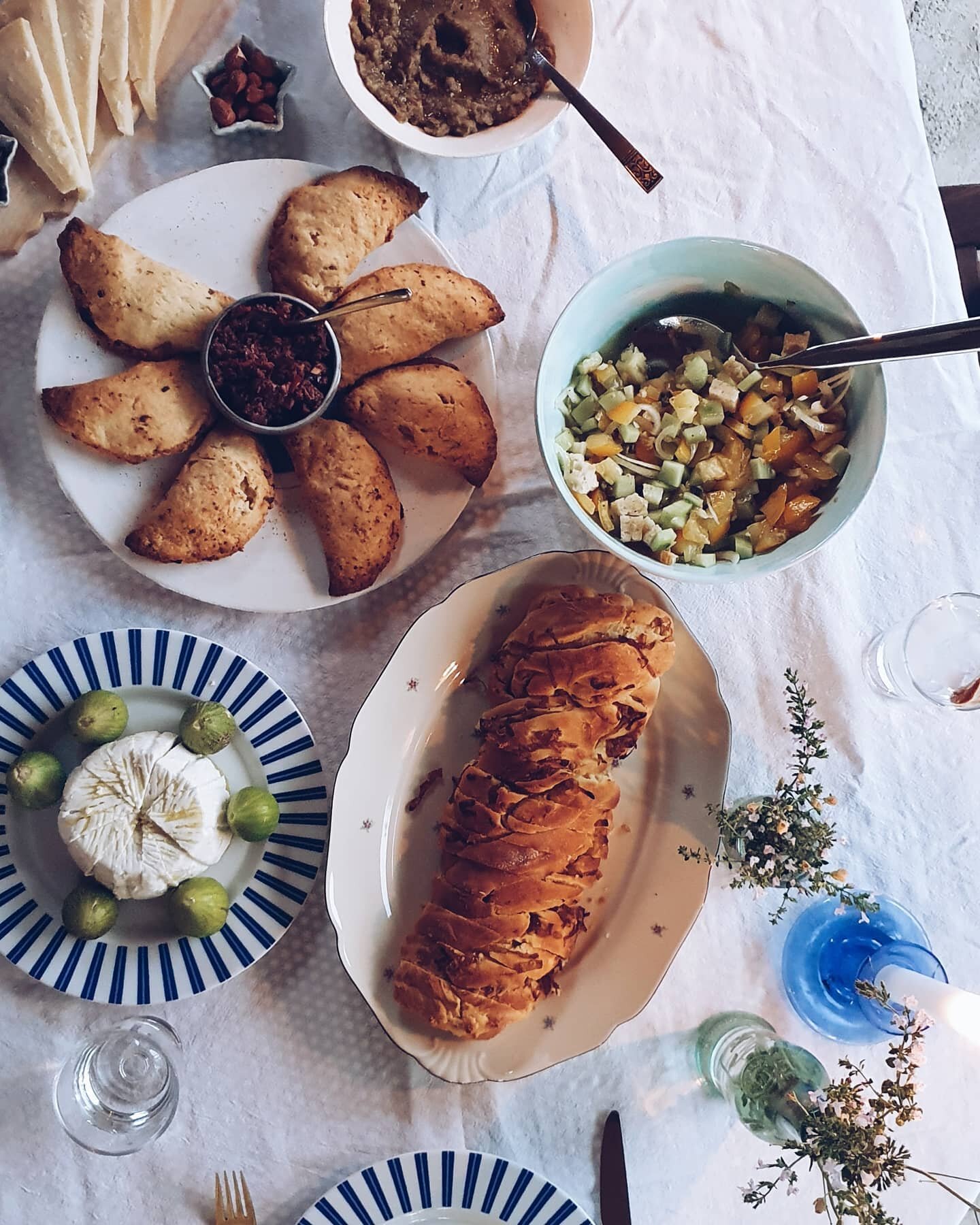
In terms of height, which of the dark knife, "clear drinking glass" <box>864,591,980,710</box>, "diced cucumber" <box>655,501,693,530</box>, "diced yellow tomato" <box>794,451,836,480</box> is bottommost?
the dark knife

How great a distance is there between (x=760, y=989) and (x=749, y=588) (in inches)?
A: 23.4

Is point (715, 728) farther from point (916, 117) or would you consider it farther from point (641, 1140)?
point (916, 117)

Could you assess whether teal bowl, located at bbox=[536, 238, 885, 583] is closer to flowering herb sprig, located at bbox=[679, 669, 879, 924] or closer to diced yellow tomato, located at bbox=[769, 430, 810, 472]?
diced yellow tomato, located at bbox=[769, 430, 810, 472]

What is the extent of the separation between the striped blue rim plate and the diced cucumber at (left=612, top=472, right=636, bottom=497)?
3.02 ft

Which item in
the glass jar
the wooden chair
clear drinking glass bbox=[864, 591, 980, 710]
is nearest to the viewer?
the glass jar

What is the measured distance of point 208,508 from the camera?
1.45 metres

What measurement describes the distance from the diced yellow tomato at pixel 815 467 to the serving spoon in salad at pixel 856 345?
12 centimetres

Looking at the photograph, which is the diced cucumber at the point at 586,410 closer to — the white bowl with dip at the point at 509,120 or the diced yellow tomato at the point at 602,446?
the diced yellow tomato at the point at 602,446

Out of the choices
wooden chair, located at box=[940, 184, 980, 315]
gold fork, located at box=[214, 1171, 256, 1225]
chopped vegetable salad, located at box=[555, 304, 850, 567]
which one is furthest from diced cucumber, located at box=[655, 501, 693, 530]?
gold fork, located at box=[214, 1171, 256, 1225]

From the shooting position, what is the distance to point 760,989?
5.29ft

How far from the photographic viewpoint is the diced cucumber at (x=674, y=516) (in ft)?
4.77

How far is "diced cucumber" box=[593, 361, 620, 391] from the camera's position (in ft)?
4.89

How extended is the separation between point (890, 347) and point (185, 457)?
948 mm

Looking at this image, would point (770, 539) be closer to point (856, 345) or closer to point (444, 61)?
point (856, 345)
